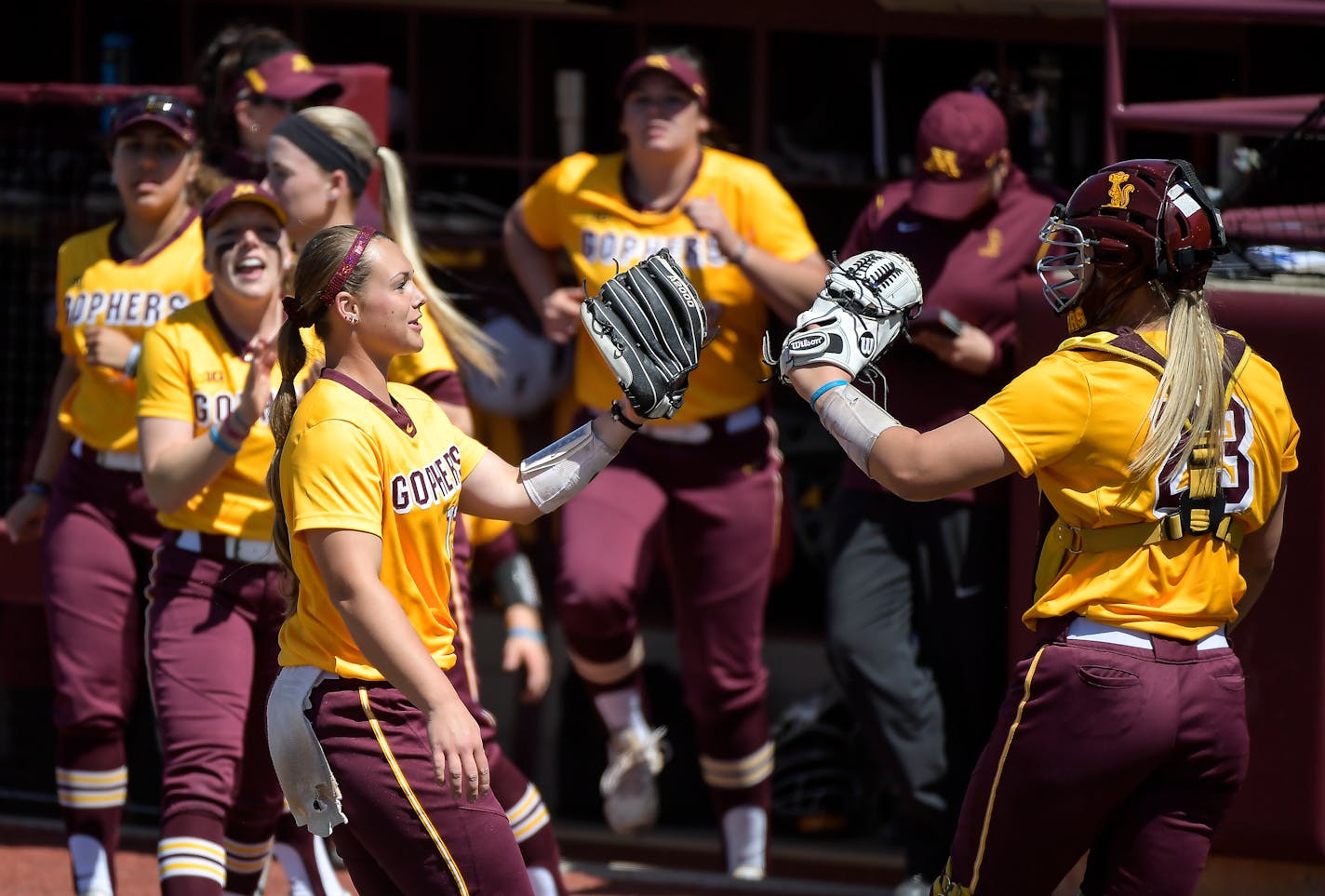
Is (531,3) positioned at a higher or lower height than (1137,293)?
higher

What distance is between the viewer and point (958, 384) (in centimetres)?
495

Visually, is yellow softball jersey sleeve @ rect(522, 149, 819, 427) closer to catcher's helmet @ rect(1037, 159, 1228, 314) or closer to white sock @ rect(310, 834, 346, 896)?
white sock @ rect(310, 834, 346, 896)

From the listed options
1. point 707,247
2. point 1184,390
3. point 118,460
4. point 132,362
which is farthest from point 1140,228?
point 118,460

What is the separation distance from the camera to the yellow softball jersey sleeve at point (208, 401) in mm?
4227

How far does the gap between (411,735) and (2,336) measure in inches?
139

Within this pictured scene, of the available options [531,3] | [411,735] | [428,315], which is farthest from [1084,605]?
[531,3]

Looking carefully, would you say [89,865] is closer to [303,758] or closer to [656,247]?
[303,758]

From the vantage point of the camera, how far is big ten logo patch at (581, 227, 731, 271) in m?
5.19

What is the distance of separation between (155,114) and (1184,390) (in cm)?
276

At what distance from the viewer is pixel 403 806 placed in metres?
3.22

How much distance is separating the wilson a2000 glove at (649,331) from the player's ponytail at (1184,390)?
837 millimetres

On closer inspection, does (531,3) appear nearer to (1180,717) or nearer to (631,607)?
(631,607)

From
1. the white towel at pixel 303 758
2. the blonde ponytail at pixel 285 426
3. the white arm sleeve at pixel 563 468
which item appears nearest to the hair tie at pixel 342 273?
the blonde ponytail at pixel 285 426

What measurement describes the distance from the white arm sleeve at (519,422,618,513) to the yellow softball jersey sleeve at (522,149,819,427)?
60.0 inches
